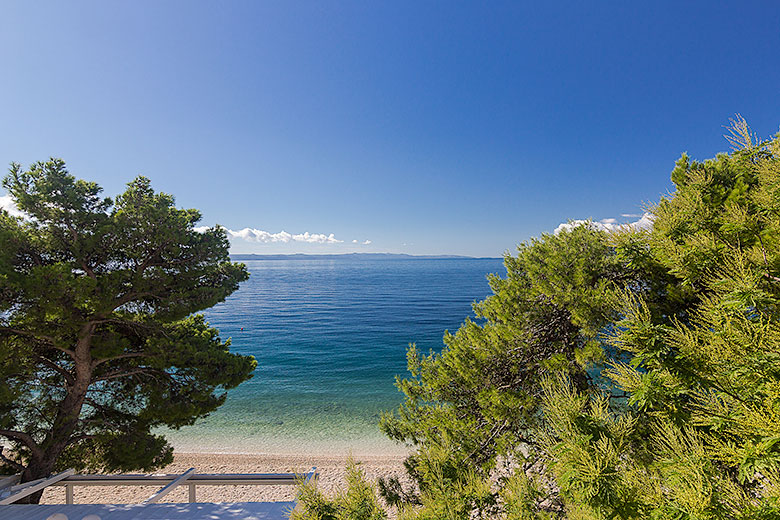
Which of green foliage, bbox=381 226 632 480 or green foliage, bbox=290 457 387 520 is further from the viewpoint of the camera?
green foliage, bbox=381 226 632 480

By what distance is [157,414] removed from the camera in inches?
298

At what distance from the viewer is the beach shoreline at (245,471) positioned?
9.77 metres

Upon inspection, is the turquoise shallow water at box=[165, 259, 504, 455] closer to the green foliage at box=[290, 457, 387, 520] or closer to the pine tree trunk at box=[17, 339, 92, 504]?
the pine tree trunk at box=[17, 339, 92, 504]

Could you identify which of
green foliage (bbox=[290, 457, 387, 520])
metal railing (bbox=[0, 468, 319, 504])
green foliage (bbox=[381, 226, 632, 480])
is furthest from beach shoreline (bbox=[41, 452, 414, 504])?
green foliage (bbox=[290, 457, 387, 520])

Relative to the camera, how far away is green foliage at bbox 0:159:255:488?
6594 millimetres

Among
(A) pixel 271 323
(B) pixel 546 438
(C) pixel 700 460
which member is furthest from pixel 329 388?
(A) pixel 271 323

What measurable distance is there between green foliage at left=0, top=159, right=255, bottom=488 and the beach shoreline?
3.17 metres

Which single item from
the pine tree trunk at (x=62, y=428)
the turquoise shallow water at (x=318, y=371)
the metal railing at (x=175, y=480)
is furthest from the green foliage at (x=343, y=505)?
the turquoise shallow water at (x=318, y=371)

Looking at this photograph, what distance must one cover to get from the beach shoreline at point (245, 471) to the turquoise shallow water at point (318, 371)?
113 cm

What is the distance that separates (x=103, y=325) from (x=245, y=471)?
746 cm

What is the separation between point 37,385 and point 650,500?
11.9 m

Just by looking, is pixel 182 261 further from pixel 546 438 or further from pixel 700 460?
pixel 700 460

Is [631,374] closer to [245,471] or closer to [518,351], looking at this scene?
[518,351]

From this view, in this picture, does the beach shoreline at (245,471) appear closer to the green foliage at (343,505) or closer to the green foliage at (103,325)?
the green foliage at (103,325)
